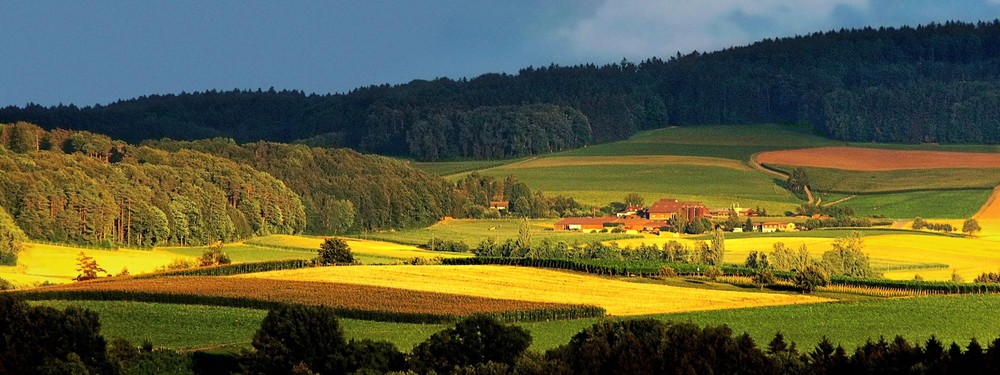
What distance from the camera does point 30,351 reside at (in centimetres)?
5241

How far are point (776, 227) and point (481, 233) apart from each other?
24081 mm

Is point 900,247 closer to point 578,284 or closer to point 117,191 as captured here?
point 578,284

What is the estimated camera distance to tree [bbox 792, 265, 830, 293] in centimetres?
7769

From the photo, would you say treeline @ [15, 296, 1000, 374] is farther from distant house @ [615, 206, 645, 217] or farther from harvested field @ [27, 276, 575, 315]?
distant house @ [615, 206, 645, 217]

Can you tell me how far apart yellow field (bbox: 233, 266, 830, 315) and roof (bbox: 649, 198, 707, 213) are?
60821 millimetres

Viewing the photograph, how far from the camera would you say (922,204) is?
151750 mm

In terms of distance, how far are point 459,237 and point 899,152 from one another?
241ft

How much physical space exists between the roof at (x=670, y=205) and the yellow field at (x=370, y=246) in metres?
30.3

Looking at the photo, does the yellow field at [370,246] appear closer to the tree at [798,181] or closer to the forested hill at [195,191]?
the forested hill at [195,191]

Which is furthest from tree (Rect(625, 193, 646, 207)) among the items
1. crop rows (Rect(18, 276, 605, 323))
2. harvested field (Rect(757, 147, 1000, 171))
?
crop rows (Rect(18, 276, 605, 323))

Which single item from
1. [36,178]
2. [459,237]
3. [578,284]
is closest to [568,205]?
[459,237]

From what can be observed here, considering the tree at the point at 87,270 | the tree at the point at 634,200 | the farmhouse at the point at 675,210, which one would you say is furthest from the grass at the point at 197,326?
the tree at the point at 634,200

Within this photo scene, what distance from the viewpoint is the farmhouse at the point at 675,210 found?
141 metres

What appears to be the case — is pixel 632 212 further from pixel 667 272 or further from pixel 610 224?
pixel 667 272
